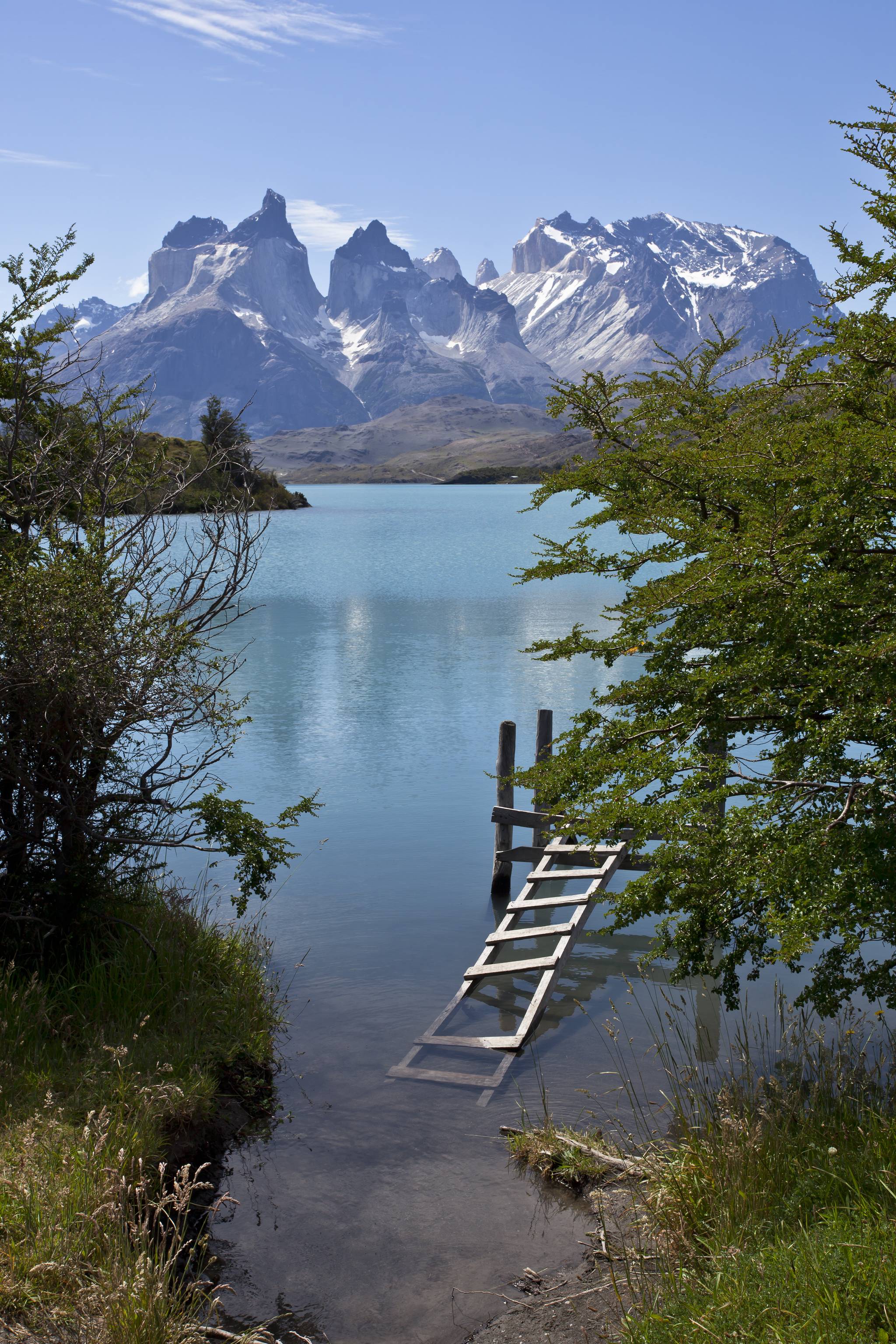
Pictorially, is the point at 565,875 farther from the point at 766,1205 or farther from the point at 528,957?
the point at 766,1205

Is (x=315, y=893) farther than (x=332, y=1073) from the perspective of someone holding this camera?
Yes

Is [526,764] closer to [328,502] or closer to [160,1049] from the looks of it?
[160,1049]

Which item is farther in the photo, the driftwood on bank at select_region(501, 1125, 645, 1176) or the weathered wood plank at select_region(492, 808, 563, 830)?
the weathered wood plank at select_region(492, 808, 563, 830)

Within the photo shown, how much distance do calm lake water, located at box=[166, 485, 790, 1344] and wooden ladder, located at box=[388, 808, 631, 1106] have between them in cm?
19

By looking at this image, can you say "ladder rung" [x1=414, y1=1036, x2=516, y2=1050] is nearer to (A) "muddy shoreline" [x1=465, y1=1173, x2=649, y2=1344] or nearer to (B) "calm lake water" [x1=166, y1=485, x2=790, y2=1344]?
(B) "calm lake water" [x1=166, y1=485, x2=790, y2=1344]

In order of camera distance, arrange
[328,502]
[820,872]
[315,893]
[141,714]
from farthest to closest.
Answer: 1. [328,502]
2. [315,893]
3. [141,714]
4. [820,872]

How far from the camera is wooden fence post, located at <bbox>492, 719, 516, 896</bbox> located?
15.0 m

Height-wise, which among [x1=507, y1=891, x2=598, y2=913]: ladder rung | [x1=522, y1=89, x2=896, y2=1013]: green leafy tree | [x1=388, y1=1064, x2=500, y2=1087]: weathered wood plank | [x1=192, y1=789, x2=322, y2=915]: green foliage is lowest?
[x1=388, y1=1064, x2=500, y2=1087]: weathered wood plank

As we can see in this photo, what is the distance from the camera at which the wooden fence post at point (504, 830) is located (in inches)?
590

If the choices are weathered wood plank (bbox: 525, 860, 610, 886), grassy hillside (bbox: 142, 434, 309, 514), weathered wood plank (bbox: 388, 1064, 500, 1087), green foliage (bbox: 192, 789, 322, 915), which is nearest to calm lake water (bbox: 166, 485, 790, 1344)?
weathered wood plank (bbox: 388, 1064, 500, 1087)

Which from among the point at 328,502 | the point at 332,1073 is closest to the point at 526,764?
the point at 332,1073

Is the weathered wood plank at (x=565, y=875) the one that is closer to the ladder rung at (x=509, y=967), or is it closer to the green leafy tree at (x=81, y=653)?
the ladder rung at (x=509, y=967)

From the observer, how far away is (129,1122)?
23.4 feet

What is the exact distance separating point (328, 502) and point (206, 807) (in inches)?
6494
